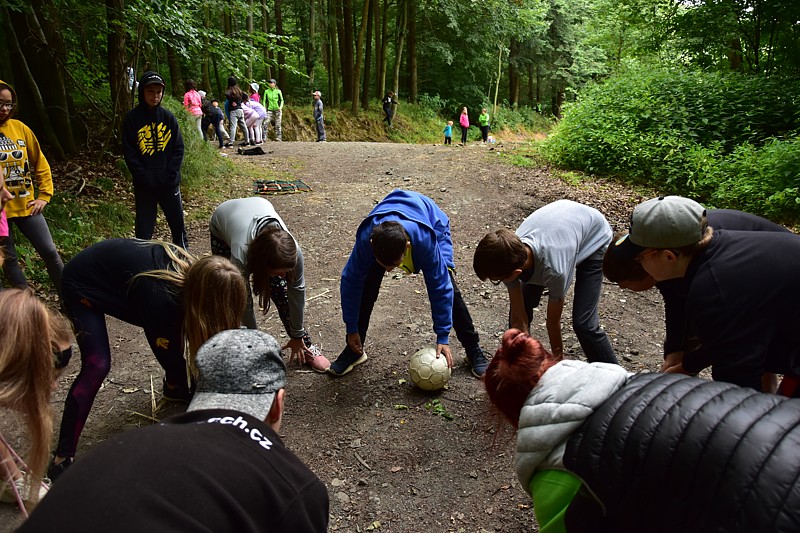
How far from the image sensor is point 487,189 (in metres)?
9.63

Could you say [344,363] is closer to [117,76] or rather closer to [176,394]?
[176,394]

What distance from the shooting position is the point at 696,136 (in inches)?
381

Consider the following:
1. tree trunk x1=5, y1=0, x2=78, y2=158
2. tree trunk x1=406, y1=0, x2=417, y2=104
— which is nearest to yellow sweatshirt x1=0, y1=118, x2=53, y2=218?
tree trunk x1=5, y1=0, x2=78, y2=158

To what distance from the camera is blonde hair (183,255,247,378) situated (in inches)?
96.2

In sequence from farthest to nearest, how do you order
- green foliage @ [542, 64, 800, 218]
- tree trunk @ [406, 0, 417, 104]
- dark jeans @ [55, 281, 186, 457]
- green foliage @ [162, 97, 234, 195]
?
tree trunk @ [406, 0, 417, 104] → green foliage @ [162, 97, 234, 195] → green foliage @ [542, 64, 800, 218] → dark jeans @ [55, 281, 186, 457]

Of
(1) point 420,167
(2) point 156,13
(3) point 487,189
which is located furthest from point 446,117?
(2) point 156,13

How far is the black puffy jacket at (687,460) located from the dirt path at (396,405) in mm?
726

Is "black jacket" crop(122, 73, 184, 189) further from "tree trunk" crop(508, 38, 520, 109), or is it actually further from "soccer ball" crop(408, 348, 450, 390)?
"tree trunk" crop(508, 38, 520, 109)

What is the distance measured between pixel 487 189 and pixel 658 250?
7414mm

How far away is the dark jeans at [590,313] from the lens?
11.6ft

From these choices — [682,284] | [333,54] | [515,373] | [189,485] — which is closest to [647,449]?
[515,373]

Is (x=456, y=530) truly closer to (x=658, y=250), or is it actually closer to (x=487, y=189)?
(x=658, y=250)

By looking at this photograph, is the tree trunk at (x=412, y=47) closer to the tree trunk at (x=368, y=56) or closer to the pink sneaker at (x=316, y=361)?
the tree trunk at (x=368, y=56)

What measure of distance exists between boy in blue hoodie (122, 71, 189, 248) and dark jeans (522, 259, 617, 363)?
4.06 m
